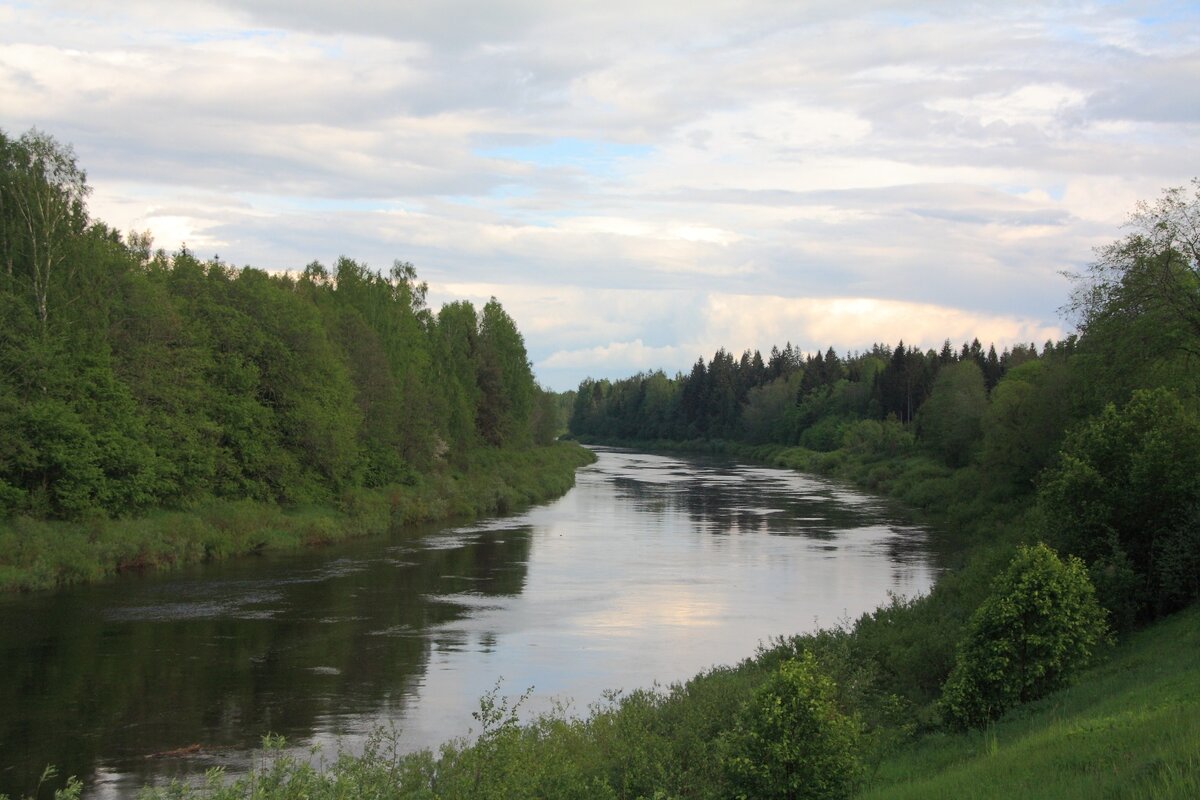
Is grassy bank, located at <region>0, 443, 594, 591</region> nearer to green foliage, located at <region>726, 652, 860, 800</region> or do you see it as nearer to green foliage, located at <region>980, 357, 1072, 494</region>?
green foliage, located at <region>726, 652, 860, 800</region>

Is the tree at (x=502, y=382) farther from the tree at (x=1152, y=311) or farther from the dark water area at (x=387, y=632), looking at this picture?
the tree at (x=1152, y=311)

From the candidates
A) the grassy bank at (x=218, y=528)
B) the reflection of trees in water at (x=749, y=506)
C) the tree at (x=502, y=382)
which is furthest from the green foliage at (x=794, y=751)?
the tree at (x=502, y=382)

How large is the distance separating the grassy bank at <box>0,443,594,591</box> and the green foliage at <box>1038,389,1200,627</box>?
30665mm

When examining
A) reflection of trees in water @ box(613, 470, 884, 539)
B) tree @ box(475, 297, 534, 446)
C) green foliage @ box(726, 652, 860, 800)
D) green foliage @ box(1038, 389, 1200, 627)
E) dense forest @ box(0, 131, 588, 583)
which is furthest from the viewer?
tree @ box(475, 297, 534, 446)

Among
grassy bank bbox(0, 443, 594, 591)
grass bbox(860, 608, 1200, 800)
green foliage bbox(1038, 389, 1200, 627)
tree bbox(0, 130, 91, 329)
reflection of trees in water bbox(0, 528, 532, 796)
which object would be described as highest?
tree bbox(0, 130, 91, 329)

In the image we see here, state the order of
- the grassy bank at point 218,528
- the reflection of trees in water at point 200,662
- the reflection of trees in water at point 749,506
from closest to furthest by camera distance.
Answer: the reflection of trees in water at point 200,662 < the grassy bank at point 218,528 < the reflection of trees in water at point 749,506

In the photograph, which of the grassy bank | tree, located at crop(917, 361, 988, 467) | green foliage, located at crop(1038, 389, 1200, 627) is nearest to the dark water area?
the grassy bank

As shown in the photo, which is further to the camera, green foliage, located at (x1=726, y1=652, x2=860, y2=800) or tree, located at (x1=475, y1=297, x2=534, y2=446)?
tree, located at (x1=475, y1=297, x2=534, y2=446)

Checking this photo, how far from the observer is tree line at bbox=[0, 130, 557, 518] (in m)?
36.4

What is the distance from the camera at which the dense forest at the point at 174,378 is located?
36281 millimetres

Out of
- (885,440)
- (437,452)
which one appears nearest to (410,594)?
(437,452)

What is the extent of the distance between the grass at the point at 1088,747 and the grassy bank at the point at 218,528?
2963 cm

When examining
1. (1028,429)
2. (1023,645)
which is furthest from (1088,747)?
(1028,429)

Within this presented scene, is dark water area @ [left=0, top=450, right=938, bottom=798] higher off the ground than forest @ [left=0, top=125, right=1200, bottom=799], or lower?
lower
